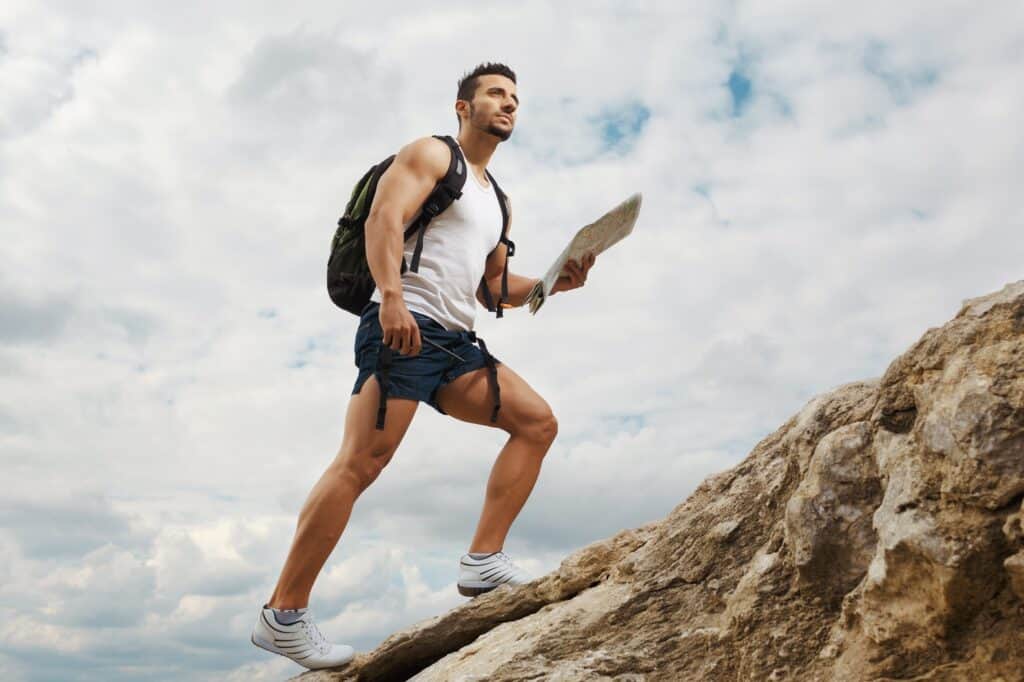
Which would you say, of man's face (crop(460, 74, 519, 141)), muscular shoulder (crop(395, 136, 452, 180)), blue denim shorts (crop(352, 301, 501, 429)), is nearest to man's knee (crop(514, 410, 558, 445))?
blue denim shorts (crop(352, 301, 501, 429))

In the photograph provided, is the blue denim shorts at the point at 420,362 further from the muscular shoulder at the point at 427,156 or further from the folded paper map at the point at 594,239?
the muscular shoulder at the point at 427,156

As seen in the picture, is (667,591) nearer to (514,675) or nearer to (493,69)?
(514,675)

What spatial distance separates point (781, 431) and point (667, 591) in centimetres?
97

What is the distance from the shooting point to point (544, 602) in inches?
246

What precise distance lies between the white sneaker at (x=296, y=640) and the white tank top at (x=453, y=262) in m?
2.00

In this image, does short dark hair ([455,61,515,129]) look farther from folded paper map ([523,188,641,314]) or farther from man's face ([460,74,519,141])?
folded paper map ([523,188,641,314])

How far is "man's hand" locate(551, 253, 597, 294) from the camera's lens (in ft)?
22.0

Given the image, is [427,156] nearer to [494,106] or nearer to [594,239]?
[494,106]

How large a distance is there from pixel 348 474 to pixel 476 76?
268 centimetres

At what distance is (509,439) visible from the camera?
21.7 ft

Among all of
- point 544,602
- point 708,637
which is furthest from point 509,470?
point 708,637

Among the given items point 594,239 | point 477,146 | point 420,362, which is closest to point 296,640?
point 420,362

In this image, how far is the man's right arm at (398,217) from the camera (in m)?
5.97

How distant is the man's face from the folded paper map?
94 cm
